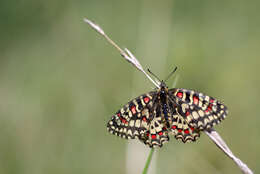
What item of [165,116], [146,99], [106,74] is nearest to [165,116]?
[165,116]

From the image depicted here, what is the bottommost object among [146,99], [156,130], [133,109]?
[156,130]

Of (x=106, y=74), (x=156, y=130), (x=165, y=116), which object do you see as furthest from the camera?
(x=106, y=74)

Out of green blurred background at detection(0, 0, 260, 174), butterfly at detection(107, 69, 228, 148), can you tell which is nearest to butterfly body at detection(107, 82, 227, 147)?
butterfly at detection(107, 69, 228, 148)

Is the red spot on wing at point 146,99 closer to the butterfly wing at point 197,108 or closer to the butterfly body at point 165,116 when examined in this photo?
the butterfly body at point 165,116

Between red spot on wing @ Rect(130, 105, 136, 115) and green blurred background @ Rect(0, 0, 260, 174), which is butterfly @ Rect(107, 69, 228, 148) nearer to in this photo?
red spot on wing @ Rect(130, 105, 136, 115)

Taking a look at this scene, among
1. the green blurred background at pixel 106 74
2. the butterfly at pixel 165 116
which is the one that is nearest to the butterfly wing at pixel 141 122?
the butterfly at pixel 165 116

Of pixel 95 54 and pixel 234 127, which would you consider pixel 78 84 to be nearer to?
pixel 95 54

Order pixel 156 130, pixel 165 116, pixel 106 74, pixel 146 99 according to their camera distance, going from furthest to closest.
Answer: pixel 106 74 → pixel 146 99 → pixel 165 116 → pixel 156 130

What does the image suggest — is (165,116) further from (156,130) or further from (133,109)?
(133,109)
